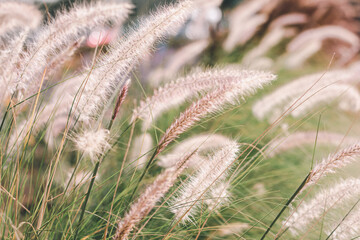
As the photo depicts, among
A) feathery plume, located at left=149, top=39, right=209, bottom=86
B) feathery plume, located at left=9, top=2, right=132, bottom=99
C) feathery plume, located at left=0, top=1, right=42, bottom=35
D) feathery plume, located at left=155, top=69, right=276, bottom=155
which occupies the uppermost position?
feathery plume, located at left=0, top=1, right=42, bottom=35

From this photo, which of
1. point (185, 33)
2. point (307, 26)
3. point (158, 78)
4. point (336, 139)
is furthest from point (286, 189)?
point (307, 26)

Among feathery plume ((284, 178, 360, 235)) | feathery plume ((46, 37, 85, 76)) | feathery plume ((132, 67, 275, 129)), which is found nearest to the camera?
feathery plume ((132, 67, 275, 129))

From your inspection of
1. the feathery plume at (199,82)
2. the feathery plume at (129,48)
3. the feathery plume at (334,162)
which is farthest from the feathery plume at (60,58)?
the feathery plume at (334,162)

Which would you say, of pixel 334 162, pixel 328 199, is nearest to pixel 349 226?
pixel 328 199

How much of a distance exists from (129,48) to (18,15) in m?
0.66

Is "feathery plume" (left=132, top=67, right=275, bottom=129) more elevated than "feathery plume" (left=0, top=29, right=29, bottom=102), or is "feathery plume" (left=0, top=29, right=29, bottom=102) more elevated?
"feathery plume" (left=0, top=29, right=29, bottom=102)

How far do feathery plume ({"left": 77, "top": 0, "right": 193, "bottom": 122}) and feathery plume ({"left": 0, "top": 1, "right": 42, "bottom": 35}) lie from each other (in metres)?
0.47

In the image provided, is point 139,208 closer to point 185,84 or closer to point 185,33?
point 185,84

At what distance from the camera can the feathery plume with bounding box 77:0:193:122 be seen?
1.05 metres

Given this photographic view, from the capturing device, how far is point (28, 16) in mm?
1422

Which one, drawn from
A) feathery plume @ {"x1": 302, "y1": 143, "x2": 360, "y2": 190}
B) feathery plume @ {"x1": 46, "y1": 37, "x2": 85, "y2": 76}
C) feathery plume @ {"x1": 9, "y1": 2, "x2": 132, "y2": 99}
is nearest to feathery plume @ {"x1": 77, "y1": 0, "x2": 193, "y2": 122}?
feathery plume @ {"x1": 9, "y1": 2, "x2": 132, "y2": 99}

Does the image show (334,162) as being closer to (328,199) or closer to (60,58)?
(328,199)

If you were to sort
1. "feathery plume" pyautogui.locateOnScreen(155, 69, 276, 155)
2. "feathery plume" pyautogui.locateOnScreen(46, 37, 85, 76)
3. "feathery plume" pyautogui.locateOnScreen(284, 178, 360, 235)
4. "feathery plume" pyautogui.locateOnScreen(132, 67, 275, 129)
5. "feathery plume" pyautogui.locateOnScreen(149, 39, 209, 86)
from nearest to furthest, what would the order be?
"feathery plume" pyautogui.locateOnScreen(155, 69, 276, 155) → "feathery plume" pyautogui.locateOnScreen(132, 67, 275, 129) → "feathery plume" pyautogui.locateOnScreen(284, 178, 360, 235) → "feathery plume" pyautogui.locateOnScreen(46, 37, 85, 76) → "feathery plume" pyautogui.locateOnScreen(149, 39, 209, 86)

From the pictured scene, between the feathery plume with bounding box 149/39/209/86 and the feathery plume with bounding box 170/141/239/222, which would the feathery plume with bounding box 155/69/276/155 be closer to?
the feathery plume with bounding box 170/141/239/222
